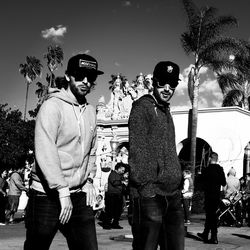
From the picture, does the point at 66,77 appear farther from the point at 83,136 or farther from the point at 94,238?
the point at 94,238

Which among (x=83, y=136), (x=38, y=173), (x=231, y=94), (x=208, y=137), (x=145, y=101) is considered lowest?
(x=38, y=173)

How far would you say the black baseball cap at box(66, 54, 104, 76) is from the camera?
341cm

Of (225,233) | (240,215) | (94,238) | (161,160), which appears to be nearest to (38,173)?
(94,238)

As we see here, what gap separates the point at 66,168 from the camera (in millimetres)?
3199

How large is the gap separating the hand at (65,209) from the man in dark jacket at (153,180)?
0.52m

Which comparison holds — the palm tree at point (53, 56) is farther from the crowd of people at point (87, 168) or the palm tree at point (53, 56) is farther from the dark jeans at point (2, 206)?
the crowd of people at point (87, 168)

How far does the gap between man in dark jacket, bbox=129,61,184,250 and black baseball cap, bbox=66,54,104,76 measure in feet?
1.46

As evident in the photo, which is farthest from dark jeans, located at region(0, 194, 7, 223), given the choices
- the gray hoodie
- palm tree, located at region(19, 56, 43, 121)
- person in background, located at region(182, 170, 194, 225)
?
palm tree, located at region(19, 56, 43, 121)

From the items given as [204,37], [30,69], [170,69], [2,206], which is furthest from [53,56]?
[170,69]

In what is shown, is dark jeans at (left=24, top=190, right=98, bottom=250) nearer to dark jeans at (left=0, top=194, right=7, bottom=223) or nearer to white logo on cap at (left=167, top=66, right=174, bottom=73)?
white logo on cap at (left=167, top=66, right=174, bottom=73)

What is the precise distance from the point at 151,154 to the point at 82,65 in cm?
82

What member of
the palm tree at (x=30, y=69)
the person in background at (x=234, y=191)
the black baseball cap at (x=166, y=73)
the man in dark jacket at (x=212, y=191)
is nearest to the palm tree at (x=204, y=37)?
the person in background at (x=234, y=191)

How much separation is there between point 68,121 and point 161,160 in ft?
2.43

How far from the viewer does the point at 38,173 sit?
3.18 m
